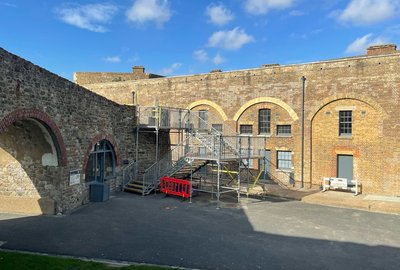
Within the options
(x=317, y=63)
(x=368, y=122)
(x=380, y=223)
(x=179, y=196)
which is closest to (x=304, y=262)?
(x=380, y=223)

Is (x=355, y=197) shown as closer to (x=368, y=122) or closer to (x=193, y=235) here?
(x=368, y=122)

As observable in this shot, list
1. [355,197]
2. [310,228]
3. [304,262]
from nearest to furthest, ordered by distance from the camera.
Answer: [304,262] → [310,228] → [355,197]

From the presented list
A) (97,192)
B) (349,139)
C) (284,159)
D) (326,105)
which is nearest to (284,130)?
(284,159)

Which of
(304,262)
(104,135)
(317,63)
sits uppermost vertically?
(317,63)

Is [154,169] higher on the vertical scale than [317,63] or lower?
lower

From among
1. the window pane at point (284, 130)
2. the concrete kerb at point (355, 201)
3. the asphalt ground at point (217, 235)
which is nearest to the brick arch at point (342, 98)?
the window pane at point (284, 130)

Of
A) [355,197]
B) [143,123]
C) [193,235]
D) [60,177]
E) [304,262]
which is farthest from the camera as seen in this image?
[143,123]

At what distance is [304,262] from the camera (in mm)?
9516

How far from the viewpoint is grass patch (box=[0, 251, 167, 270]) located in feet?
27.4

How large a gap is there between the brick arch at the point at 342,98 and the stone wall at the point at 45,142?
41.7 feet

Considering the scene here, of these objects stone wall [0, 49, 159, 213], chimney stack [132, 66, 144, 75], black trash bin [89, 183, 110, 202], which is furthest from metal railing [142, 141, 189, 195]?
chimney stack [132, 66, 144, 75]

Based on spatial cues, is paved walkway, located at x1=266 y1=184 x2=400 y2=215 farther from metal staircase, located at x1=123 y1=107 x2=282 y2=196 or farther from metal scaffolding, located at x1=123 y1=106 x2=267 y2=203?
metal staircase, located at x1=123 y1=107 x2=282 y2=196

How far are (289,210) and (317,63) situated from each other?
9.54 meters

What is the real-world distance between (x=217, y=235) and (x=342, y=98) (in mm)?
12456
